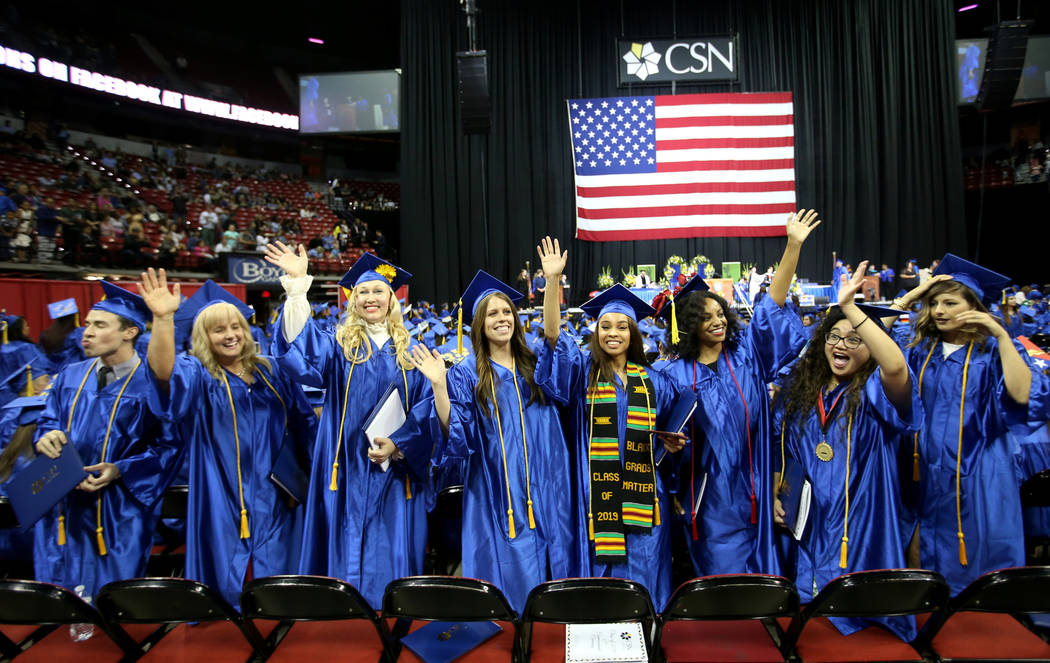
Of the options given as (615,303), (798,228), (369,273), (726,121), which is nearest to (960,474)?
(798,228)

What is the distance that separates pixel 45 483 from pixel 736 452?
2669mm

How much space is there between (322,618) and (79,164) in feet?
65.6

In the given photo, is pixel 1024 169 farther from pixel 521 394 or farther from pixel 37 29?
pixel 37 29

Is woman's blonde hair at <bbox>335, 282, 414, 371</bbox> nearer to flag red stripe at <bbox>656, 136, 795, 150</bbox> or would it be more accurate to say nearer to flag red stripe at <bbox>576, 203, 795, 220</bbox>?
flag red stripe at <bbox>576, 203, 795, 220</bbox>

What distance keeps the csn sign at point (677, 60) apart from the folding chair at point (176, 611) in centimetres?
1530

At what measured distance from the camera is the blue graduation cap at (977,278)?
8.64ft

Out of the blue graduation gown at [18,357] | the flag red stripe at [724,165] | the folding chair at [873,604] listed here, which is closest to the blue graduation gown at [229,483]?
the folding chair at [873,604]

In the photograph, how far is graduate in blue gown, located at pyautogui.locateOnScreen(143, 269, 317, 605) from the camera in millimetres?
2588

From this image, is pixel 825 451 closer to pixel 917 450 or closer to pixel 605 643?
pixel 917 450

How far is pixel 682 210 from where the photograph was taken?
15867 mm

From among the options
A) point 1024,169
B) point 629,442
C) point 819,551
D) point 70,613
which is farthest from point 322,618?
point 1024,169

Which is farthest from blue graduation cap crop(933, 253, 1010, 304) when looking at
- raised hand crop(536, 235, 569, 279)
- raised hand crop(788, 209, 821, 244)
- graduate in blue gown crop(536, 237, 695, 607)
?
raised hand crop(536, 235, 569, 279)

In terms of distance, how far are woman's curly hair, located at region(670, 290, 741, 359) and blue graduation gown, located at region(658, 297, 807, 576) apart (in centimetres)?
8

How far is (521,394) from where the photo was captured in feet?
8.69
